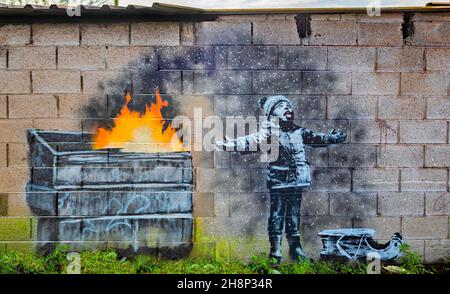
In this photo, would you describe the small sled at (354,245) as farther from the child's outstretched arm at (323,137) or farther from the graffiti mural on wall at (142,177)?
the child's outstretched arm at (323,137)

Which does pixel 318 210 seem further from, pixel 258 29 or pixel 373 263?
pixel 258 29

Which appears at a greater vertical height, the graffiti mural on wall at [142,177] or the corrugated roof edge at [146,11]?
the corrugated roof edge at [146,11]

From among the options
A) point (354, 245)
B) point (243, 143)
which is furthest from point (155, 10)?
point (354, 245)

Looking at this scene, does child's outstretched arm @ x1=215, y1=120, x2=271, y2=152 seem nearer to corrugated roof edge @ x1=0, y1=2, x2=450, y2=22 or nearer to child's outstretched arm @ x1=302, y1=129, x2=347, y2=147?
child's outstretched arm @ x1=302, y1=129, x2=347, y2=147

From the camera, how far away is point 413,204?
4.20m

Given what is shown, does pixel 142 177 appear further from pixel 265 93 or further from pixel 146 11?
pixel 146 11

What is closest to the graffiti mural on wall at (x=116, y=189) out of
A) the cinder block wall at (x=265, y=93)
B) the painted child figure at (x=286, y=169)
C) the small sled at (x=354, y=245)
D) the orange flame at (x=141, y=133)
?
the orange flame at (x=141, y=133)

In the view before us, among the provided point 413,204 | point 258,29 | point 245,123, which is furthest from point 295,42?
point 413,204

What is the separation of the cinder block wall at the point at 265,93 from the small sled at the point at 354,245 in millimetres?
69

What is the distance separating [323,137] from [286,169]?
16.7 inches

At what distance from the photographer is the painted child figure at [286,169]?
4.16 metres

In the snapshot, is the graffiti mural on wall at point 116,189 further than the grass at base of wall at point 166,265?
A: Yes

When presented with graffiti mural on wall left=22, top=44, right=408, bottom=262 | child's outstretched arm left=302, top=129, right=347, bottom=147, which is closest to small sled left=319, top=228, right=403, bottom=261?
graffiti mural on wall left=22, top=44, right=408, bottom=262
